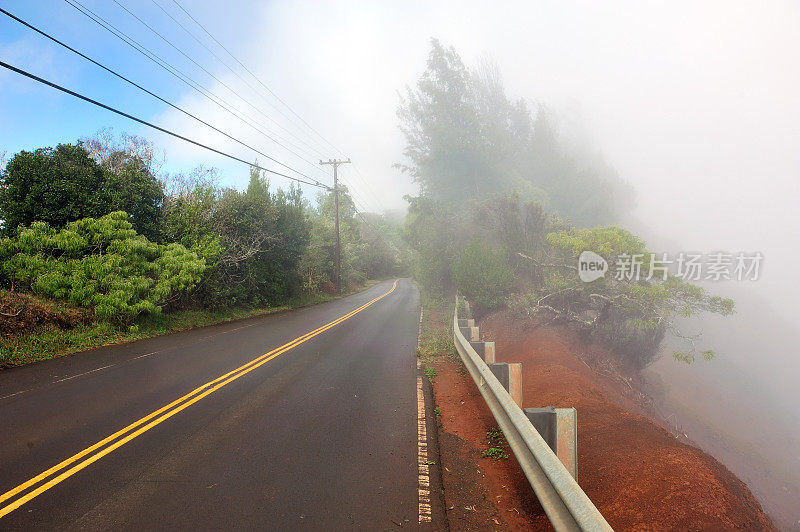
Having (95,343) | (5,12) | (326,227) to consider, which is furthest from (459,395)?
(326,227)

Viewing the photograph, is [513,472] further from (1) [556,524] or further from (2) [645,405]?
(2) [645,405]

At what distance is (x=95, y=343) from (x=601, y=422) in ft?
39.2

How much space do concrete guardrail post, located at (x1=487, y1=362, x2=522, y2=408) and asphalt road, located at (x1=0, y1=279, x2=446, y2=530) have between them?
1.19 m

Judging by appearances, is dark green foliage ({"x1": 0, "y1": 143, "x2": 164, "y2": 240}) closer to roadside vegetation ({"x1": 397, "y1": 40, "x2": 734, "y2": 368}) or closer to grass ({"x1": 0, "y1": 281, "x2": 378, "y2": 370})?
grass ({"x1": 0, "y1": 281, "x2": 378, "y2": 370})

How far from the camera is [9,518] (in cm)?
301

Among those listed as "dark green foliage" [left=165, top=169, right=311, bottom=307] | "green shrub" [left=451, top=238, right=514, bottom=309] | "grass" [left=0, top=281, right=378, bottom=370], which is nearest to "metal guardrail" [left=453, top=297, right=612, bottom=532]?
"grass" [left=0, top=281, right=378, bottom=370]

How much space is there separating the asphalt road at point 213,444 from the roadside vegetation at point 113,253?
2542 millimetres

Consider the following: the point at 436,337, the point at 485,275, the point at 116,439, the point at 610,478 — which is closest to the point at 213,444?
the point at 116,439

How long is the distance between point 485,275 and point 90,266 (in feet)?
41.1

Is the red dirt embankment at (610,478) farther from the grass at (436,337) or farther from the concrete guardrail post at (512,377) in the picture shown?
the grass at (436,337)

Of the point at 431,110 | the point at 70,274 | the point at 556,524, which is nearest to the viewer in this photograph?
the point at 556,524

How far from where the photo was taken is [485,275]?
14.5m

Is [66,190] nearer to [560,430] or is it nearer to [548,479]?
[560,430]

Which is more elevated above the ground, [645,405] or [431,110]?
[431,110]
